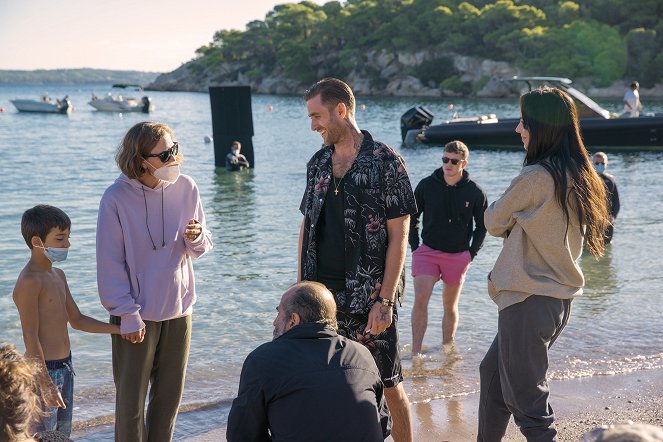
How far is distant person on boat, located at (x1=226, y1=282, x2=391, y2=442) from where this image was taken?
279 centimetres

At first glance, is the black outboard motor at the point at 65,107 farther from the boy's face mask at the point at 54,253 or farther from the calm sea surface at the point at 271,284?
the boy's face mask at the point at 54,253

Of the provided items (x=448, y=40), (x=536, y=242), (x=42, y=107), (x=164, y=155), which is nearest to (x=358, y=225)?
(x=536, y=242)

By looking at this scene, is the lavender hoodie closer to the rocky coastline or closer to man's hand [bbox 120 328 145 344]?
man's hand [bbox 120 328 145 344]

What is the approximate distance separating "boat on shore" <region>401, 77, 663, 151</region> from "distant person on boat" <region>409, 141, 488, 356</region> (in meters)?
17.1

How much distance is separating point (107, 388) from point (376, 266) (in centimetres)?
319

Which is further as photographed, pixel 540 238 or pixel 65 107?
pixel 65 107

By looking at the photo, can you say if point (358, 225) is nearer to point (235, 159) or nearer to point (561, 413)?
point (561, 413)

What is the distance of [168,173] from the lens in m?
3.75

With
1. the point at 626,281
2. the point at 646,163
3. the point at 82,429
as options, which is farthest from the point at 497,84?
the point at 82,429

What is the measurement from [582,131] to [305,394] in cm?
2268

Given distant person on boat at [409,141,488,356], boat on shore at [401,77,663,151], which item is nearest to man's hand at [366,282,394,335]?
distant person on boat at [409,141,488,356]

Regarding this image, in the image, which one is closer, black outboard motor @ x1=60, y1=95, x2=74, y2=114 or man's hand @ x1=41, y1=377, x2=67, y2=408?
man's hand @ x1=41, y1=377, x2=67, y2=408

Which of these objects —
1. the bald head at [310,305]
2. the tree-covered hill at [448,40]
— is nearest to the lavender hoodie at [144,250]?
the bald head at [310,305]

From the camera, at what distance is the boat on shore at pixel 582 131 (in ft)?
79.1
